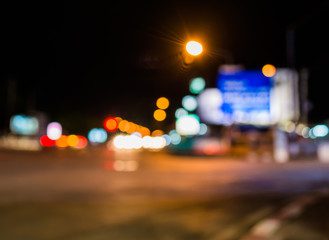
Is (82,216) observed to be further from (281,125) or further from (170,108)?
(170,108)

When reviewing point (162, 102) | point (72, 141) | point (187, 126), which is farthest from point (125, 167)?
point (162, 102)

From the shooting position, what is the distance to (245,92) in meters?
24.8

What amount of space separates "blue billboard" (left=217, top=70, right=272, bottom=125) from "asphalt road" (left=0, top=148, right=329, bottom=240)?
9.25 meters

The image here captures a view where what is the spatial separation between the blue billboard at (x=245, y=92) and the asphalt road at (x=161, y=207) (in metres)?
9.25

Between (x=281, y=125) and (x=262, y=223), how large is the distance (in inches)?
880

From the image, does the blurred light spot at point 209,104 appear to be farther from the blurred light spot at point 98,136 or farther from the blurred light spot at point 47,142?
the blurred light spot at point 98,136

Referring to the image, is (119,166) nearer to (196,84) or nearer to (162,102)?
(196,84)

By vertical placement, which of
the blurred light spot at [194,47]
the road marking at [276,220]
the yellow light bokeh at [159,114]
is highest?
the yellow light bokeh at [159,114]

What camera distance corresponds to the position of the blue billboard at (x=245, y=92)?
80.2 feet

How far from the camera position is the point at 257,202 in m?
10.5

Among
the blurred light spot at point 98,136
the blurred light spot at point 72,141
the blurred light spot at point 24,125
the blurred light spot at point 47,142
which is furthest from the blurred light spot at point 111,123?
the blurred light spot at point 47,142

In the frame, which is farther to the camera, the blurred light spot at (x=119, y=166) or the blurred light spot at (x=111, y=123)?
the blurred light spot at (x=111, y=123)

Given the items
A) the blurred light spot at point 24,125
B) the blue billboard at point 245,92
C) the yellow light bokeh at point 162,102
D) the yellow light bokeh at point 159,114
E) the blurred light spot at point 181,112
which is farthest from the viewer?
the blurred light spot at point 24,125

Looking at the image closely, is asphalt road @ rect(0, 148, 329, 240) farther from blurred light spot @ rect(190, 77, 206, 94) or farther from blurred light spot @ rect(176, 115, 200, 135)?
blurred light spot @ rect(176, 115, 200, 135)
